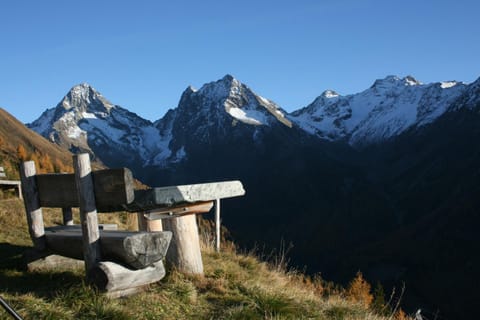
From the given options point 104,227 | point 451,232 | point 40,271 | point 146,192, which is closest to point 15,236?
point 104,227

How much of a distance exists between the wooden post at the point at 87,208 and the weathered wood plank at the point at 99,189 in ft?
0.33

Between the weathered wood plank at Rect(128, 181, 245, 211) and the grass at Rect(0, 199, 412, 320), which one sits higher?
the weathered wood plank at Rect(128, 181, 245, 211)

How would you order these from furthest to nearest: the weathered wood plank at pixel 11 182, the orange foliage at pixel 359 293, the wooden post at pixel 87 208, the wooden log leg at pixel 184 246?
the weathered wood plank at pixel 11 182 < the orange foliage at pixel 359 293 < the wooden log leg at pixel 184 246 < the wooden post at pixel 87 208

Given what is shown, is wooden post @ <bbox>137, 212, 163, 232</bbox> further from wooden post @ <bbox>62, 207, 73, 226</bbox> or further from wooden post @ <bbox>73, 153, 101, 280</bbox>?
wooden post @ <bbox>73, 153, 101, 280</bbox>

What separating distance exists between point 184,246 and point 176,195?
4.60 ft

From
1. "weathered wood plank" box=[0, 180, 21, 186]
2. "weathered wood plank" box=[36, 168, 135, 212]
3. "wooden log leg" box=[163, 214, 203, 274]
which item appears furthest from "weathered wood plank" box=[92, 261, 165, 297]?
"weathered wood plank" box=[0, 180, 21, 186]

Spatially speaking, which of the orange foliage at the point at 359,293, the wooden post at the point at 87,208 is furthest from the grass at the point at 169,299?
the orange foliage at the point at 359,293

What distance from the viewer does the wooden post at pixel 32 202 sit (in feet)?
22.9

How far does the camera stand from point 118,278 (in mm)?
5867

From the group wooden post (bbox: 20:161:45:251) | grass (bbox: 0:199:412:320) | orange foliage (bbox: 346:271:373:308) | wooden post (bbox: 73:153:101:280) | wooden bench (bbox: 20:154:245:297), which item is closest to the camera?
grass (bbox: 0:199:412:320)

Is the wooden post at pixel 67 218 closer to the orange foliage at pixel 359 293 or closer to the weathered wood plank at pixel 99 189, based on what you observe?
the weathered wood plank at pixel 99 189

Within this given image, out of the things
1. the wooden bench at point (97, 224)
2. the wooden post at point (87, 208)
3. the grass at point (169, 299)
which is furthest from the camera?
the wooden post at point (87, 208)

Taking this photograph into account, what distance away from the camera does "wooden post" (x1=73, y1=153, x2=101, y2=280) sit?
20.1 ft

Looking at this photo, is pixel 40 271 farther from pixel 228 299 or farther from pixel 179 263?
pixel 228 299
